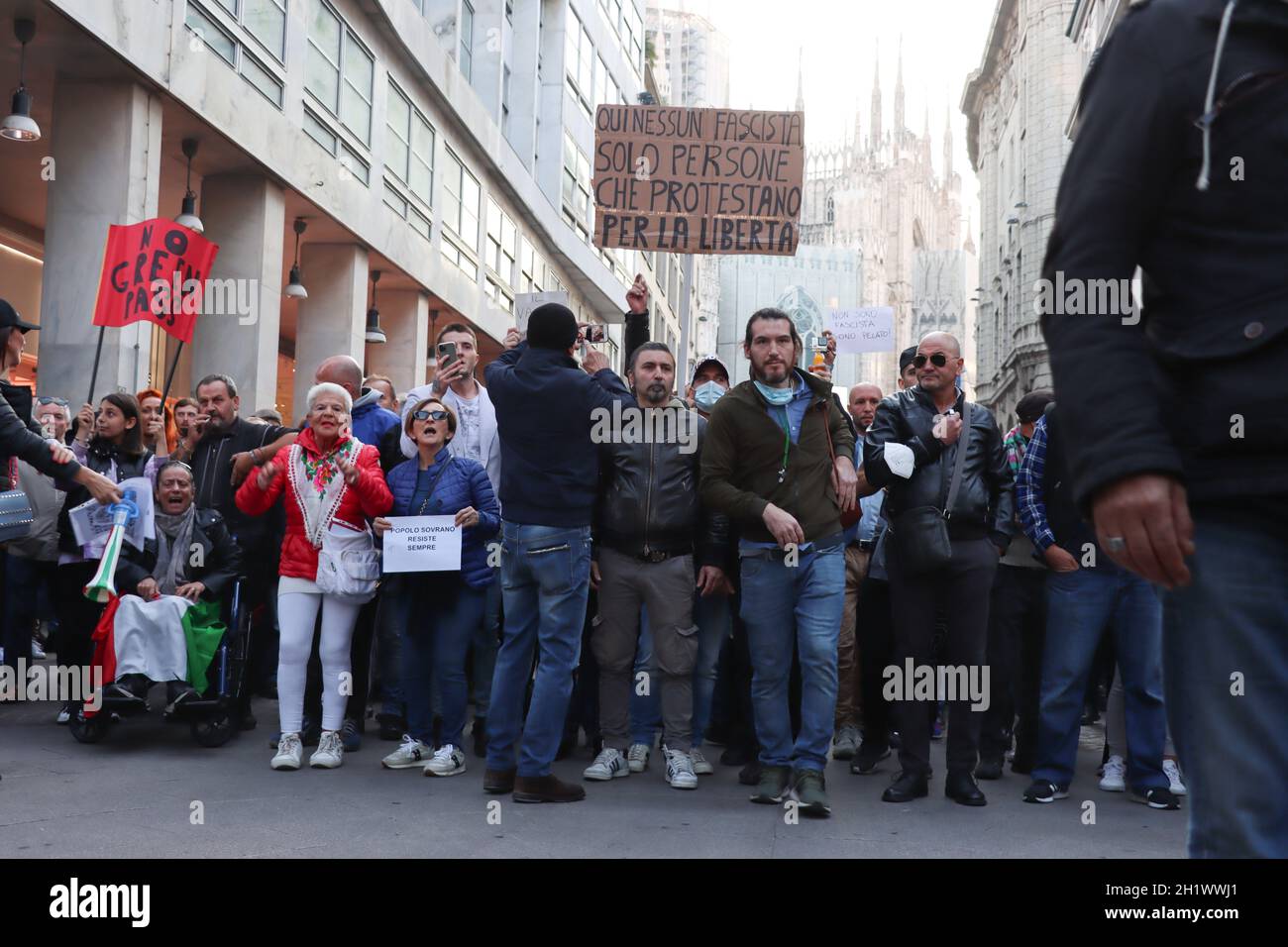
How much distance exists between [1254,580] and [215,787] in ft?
17.1

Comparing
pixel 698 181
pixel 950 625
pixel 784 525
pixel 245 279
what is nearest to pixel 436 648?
pixel 784 525

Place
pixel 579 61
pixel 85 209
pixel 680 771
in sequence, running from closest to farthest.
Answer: pixel 680 771 < pixel 85 209 < pixel 579 61

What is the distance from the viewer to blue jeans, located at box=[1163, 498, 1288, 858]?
1809 millimetres

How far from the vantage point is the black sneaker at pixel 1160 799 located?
20.2ft

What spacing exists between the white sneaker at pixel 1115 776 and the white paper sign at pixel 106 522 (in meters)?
5.59

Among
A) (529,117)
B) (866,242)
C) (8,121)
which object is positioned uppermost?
(866,242)

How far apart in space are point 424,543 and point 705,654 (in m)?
1.70

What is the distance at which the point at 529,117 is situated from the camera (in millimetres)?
30000

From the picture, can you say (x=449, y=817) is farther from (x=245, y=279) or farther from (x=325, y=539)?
(x=245, y=279)

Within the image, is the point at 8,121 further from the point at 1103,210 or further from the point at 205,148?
the point at 1103,210

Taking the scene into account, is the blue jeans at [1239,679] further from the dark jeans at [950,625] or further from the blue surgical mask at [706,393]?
the blue surgical mask at [706,393]

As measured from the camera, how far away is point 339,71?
18.6m
